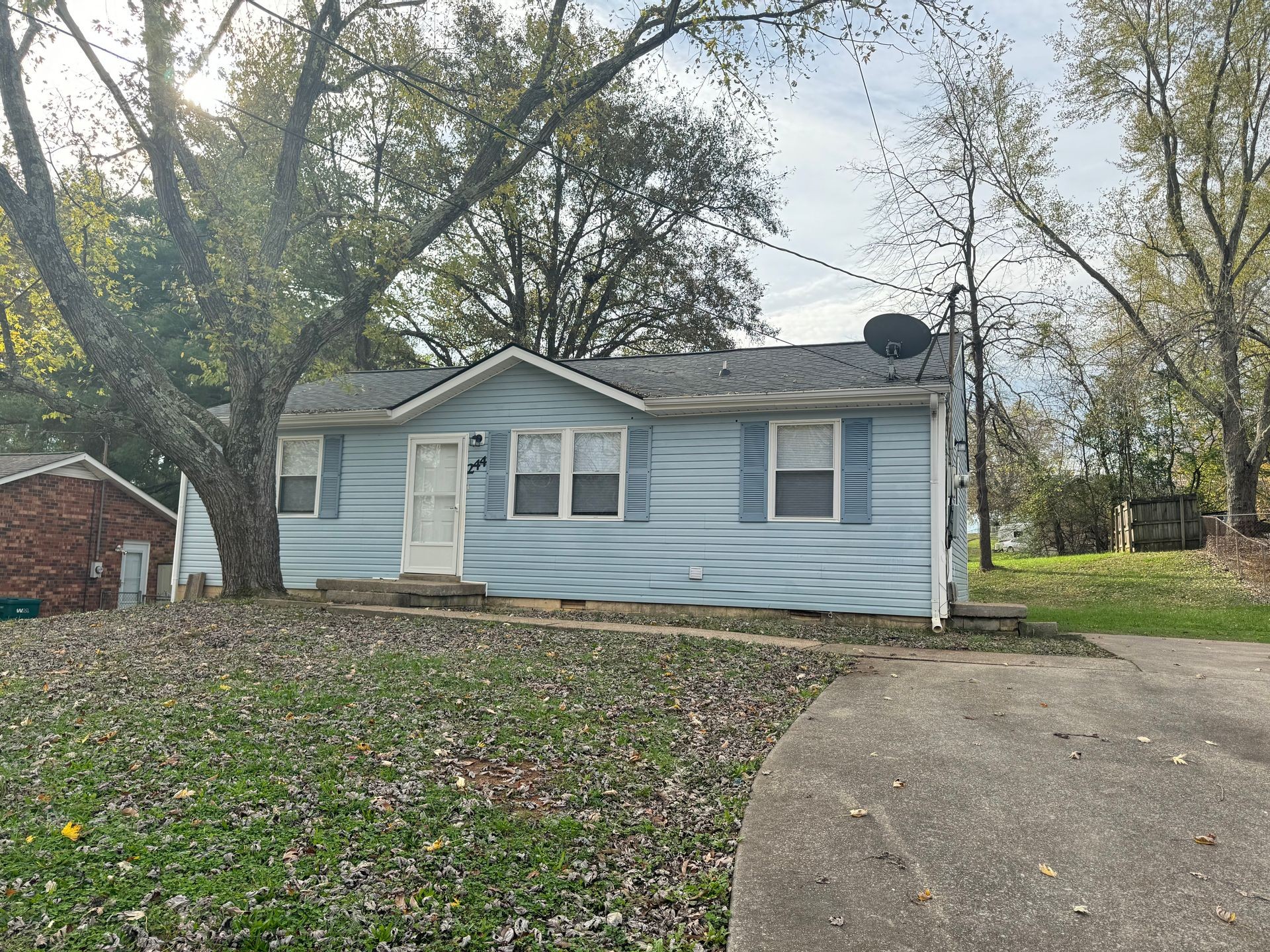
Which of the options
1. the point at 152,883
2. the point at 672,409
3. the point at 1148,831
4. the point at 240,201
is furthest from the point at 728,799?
the point at 240,201

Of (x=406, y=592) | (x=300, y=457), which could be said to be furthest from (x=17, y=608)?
(x=406, y=592)

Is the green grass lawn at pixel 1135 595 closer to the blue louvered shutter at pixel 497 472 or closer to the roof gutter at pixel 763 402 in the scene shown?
the roof gutter at pixel 763 402

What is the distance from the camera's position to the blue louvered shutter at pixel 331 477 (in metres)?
13.0

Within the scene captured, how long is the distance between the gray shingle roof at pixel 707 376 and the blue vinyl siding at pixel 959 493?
28.6 inches

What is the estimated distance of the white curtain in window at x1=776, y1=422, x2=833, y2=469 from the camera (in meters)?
10.6

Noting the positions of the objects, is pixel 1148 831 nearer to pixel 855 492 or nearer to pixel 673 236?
pixel 855 492

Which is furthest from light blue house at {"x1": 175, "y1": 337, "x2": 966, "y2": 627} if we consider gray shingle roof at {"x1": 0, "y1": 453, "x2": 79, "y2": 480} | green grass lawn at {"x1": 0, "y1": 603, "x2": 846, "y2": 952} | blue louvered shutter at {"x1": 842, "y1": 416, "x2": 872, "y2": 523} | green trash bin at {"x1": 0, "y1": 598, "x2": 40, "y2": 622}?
gray shingle roof at {"x1": 0, "y1": 453, "x2": 79, "y2": 480}

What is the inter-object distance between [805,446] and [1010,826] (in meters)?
7.37

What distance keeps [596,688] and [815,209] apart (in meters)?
8.14

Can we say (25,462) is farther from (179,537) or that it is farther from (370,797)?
(370,797)

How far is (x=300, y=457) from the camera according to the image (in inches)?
528

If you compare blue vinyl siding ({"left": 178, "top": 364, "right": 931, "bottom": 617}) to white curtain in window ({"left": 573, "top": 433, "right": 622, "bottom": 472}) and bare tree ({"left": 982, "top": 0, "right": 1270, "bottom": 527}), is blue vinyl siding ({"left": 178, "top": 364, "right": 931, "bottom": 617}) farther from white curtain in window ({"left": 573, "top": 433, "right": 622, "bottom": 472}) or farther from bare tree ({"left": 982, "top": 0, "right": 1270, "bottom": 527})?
bare tree ({"left": 982, "top": 0, "right": 1270, "bottom": 527})

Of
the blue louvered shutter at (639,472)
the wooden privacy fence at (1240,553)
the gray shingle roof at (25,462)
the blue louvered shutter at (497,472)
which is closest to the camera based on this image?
the blue louvered shutter at (639,472)

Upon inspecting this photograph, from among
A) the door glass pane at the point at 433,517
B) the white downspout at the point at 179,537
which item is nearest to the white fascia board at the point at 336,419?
the door glass pane at the point at 433,517
